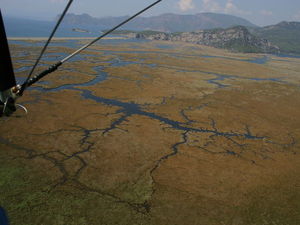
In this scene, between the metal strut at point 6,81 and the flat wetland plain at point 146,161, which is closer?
the metal strut at point 6,81

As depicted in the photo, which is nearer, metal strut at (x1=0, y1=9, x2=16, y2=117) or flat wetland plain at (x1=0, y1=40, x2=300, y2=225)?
metal strut at (x1=0, y1=9, x2=16, y2=117)

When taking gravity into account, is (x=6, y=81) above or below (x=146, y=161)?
above

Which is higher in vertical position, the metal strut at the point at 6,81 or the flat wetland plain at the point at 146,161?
the metal strut at the point at 6,81

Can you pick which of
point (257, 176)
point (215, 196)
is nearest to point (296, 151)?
point (257, 176)

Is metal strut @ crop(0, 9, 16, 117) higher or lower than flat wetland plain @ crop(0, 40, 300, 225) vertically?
higher

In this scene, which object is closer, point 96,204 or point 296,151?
point 96,204

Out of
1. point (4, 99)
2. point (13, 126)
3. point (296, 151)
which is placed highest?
point (4, 99)

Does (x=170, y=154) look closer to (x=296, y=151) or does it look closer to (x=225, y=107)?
(x=296, y=151)

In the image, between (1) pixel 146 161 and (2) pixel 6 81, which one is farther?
(1) pixel 146 161
